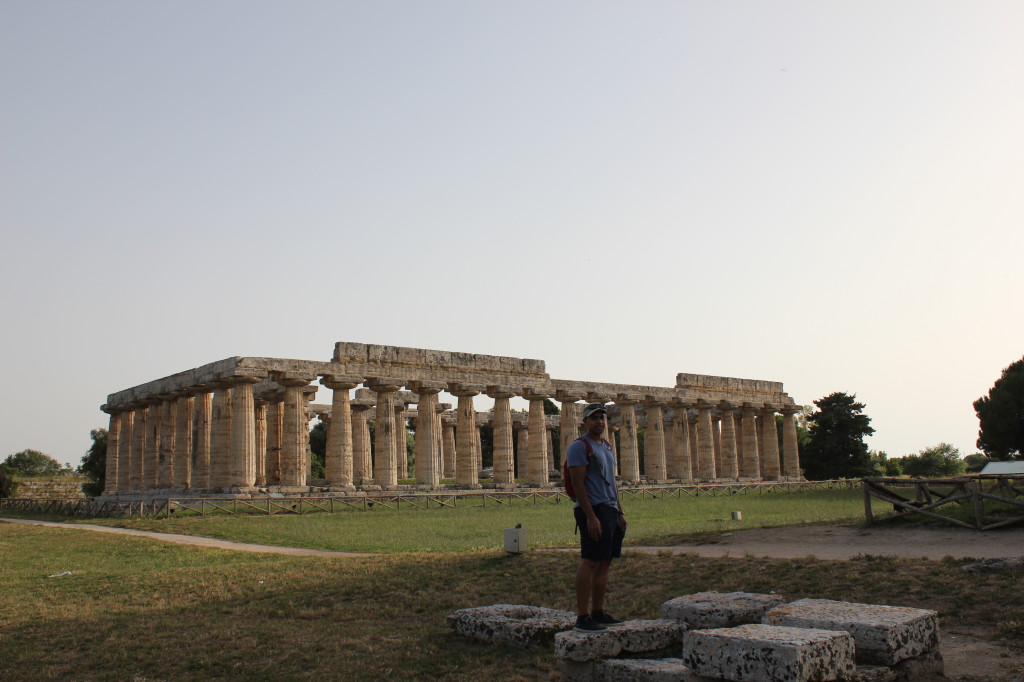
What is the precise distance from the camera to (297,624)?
12.9m

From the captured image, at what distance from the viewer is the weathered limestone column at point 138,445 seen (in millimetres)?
51312

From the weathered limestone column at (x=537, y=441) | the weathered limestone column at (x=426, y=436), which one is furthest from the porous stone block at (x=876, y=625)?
the weathered limestone column at (x=537, y=441)

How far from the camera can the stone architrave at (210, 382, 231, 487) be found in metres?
44.0

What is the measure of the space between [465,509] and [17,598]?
2271cm

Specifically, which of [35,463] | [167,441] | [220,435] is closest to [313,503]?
[220,435]

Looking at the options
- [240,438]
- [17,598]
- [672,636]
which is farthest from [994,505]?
[240,438]

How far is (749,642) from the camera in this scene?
25.5ft

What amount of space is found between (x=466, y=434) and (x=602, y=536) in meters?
40.5

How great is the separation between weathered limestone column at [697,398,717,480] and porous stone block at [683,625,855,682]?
2211 inches

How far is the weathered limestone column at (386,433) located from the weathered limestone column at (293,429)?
158 inches

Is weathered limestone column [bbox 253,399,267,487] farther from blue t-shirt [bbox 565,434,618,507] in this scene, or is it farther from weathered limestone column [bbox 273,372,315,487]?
blue t-shirt [bbox 565,434,618,507]

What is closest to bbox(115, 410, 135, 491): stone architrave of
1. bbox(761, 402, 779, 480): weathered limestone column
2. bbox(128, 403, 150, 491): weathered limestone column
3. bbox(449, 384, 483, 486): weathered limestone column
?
bbox(128, 403, 150, 491): weathered limestone column

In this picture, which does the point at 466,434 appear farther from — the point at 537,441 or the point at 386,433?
the point at 537,441

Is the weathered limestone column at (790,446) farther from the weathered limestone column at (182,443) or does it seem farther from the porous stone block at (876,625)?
the porous stone block at (876,625)
